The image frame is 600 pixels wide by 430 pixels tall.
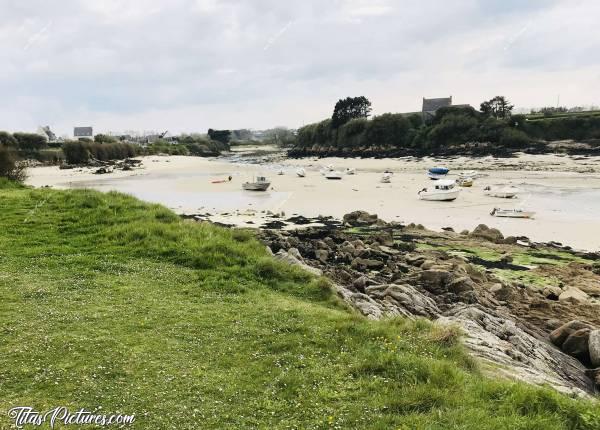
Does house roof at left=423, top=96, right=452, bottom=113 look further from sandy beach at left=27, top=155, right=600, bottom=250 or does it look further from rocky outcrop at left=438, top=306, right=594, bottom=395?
rocky outcrop at left=438, top=306, right=594, bottom=395

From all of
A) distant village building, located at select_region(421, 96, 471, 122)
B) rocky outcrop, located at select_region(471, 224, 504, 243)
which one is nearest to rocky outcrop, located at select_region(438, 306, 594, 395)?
rocky outcrop, located at select_region(471, 224, 504, 243)

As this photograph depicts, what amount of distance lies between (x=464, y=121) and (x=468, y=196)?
2658 inches

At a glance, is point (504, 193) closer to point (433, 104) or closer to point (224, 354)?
point (224, 354)

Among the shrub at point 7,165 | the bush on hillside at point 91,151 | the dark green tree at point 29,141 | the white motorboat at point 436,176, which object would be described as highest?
the dark green tree at point 29,141

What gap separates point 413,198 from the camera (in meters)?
41.5

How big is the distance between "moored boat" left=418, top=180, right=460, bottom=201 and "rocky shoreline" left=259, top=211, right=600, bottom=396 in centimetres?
1452

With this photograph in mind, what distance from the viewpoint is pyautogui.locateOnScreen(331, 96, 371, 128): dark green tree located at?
13862cm

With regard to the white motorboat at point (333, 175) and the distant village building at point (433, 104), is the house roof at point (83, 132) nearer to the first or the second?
the distant village building at point (433, 104)

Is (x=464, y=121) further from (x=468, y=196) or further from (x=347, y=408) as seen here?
(x=347, y=408)

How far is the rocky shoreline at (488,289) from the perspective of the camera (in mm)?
8828

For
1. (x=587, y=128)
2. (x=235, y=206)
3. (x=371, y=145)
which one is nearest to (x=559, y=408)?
(x=235, y=206)

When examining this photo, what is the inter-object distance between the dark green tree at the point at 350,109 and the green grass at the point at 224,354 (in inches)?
5191

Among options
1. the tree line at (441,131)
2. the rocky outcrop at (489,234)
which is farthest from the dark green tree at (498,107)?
the rocky outcrop at (489,234)

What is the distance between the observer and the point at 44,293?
8820 mm
